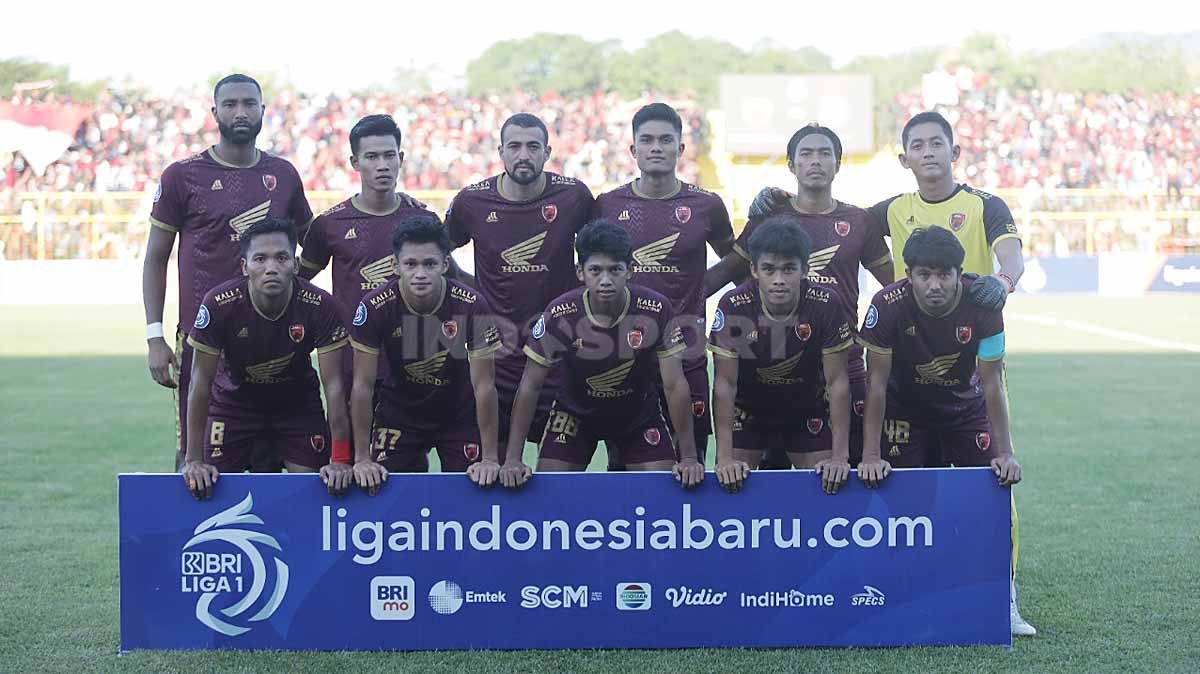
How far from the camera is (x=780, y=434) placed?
231 inches

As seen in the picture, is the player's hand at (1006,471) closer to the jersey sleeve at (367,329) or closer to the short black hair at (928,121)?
the short black hair at (928,121)

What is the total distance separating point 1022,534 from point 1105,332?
42.3 ft

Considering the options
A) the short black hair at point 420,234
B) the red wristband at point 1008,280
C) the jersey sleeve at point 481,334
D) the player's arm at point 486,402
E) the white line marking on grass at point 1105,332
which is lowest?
the white line marking on grass at point 1105,332

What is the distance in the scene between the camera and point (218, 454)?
18.6 ft

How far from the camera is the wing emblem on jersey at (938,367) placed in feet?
18.1

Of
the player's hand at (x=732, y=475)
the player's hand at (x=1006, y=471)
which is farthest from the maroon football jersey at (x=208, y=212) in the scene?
the player's hand at (x=1006, y=471)

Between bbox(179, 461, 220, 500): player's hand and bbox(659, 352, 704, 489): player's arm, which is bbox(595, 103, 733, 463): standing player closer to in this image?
bbox(659, 352, 704, 489): player's arm

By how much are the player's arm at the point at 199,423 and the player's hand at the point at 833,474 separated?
2263mm

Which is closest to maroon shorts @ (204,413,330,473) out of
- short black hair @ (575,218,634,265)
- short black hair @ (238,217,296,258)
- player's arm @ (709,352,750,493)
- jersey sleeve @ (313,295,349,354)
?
jersey sleeve @ (313,295,349,354)

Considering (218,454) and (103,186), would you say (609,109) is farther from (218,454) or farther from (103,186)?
(218,454)

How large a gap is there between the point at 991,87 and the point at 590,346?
34.8m

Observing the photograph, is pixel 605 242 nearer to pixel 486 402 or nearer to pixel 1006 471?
pixel 486 402

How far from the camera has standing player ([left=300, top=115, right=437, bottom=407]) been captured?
6.02 metres

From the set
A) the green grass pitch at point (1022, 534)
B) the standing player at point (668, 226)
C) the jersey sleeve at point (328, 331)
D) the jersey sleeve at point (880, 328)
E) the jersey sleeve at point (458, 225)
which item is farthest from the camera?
the jersey sleeve at point (458, 225)
